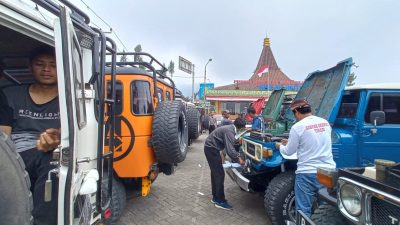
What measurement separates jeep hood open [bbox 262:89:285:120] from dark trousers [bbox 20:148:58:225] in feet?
20.1

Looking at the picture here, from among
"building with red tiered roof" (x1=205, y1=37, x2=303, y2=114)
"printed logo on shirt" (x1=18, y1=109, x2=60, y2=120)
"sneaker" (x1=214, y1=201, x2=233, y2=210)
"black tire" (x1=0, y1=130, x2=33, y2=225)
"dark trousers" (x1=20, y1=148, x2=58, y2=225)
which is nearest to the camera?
"black tire" (x1=0, y1=130, x2=33, y2=225)

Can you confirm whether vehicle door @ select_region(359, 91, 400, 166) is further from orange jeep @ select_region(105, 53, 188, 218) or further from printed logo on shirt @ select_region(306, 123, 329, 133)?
orange jeep @ select_region(105, 53, 188, 218)

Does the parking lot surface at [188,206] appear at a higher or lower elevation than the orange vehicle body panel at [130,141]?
lower

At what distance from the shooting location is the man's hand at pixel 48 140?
2021 millimetres

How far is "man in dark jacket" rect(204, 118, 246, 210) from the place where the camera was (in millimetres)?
4941

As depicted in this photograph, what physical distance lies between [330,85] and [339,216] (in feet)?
10.2

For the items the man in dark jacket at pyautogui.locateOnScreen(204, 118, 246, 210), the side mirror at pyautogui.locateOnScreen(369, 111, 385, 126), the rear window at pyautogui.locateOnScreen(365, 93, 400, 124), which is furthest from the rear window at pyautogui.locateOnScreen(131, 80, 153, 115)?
the rear window at pyautogui.locateOnScreen(365, 93, 400, 124)

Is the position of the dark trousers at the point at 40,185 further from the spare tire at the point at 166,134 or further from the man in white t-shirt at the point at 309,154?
the man in white t-shirt at the point at 309,154

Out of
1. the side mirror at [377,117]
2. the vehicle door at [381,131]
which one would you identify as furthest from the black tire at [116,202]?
the side mirror at [377,117]

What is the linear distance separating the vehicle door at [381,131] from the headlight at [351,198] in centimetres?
260

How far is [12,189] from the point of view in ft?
4.79

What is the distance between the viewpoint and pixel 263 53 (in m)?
46.2

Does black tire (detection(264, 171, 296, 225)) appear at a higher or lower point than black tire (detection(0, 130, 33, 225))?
lower

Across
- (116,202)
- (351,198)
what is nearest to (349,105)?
(351,198)
